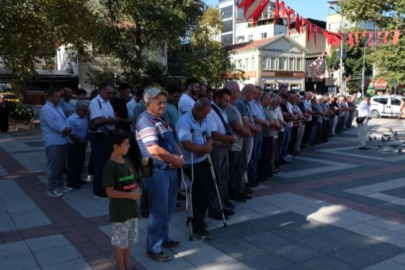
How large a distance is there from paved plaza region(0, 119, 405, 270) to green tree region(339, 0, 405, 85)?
2217cm

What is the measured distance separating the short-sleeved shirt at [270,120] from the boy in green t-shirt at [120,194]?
468 cm

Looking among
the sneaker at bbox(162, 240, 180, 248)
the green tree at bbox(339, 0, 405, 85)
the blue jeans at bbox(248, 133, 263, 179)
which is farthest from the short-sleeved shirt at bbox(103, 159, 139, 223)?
the green tree at bbox(339, 0, 405, 85)

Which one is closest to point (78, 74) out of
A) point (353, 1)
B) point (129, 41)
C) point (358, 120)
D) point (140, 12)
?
point (129, 41)

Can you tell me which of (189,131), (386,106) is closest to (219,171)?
(189,131)

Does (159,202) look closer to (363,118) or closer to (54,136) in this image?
(54,136)

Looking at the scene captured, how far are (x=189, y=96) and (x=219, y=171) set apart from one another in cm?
139

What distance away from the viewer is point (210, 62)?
30.2 m

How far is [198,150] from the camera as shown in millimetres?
4477

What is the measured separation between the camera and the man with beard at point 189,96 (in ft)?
19.4

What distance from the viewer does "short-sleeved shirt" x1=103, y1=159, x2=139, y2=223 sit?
357cm

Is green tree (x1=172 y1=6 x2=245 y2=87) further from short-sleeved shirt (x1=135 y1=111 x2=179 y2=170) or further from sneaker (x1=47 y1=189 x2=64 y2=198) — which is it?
short-sleeved shirt (x1=135 y1=111 x2=179 y2=170)

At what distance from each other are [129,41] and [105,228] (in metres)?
20.1

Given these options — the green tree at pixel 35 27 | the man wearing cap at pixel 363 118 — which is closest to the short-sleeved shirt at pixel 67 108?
the green tree at pixel 35 27

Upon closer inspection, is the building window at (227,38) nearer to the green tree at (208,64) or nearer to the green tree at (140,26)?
the green tree at (208,64)
